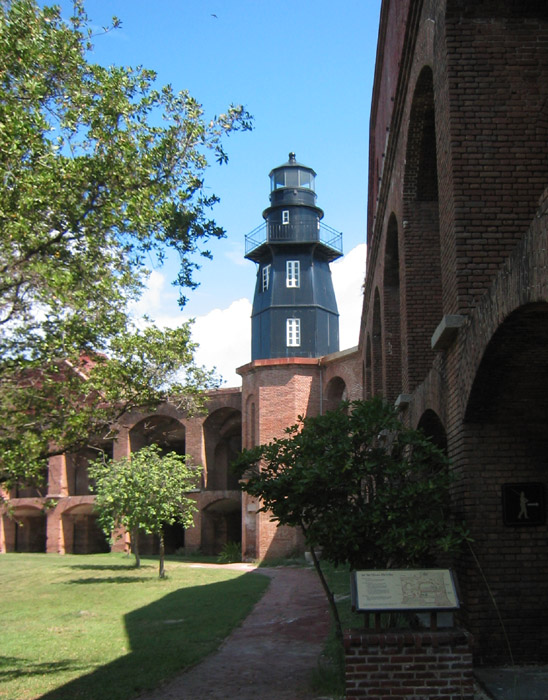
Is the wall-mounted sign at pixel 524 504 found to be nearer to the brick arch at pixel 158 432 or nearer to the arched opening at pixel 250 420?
the arched opening at pixel 250 420

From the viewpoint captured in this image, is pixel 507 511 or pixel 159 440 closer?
pixel 507 511

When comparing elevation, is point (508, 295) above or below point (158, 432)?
above

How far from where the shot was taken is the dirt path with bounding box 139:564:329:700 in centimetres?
748

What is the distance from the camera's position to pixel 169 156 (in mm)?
8570

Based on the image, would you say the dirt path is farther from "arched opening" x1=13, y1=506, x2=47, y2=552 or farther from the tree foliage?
"arched opening" x1=13, y1=506, x2=47, y2=552

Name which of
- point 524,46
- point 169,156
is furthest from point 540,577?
point 169,156

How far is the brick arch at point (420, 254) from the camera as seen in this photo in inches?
404

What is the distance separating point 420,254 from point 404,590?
566 cm

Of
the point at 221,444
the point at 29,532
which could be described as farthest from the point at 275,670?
the point at 29,532

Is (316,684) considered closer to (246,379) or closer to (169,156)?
(169,156)

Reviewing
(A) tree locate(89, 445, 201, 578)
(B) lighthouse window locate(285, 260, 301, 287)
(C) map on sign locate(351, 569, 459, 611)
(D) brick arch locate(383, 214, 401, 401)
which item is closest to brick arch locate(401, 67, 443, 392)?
(D) brick arch locate(383, 214, 401, 401)

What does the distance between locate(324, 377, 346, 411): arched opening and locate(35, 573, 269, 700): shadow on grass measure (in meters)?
12.4

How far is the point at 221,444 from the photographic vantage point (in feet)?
119

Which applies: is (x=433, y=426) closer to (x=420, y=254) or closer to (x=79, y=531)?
(x=420, y=254)
